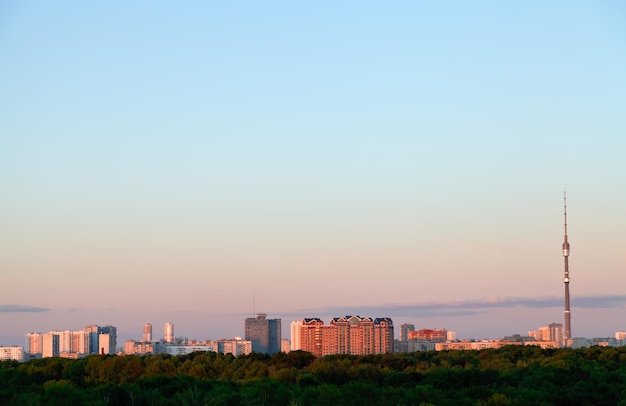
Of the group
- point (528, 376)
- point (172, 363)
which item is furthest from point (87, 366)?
point (528, 376)

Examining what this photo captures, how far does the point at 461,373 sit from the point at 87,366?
29887mm

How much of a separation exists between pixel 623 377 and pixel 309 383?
872 inches

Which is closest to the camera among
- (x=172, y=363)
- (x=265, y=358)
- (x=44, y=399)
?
(x=44, y=399)

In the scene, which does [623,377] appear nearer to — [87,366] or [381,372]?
[381,372]

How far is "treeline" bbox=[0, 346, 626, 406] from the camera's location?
4641cm

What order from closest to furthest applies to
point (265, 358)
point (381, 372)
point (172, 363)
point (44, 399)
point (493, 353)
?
point (44, 399), point (381, 372), point (172, 363), point (265, 358), point (493, 353)

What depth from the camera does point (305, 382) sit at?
61969 mm

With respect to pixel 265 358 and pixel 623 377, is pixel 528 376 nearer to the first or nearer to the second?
Answer: pixel 623 377

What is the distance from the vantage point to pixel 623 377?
64125 mm

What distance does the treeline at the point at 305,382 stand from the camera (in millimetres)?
46406

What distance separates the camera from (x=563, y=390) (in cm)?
5472

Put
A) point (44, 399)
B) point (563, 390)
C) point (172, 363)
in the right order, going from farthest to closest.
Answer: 1. point (172, 363)
2. point (563, 390)
3. point (44, 399)

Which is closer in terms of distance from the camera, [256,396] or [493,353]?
[256,396]

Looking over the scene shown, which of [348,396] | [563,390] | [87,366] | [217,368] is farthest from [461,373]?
[87,366]
